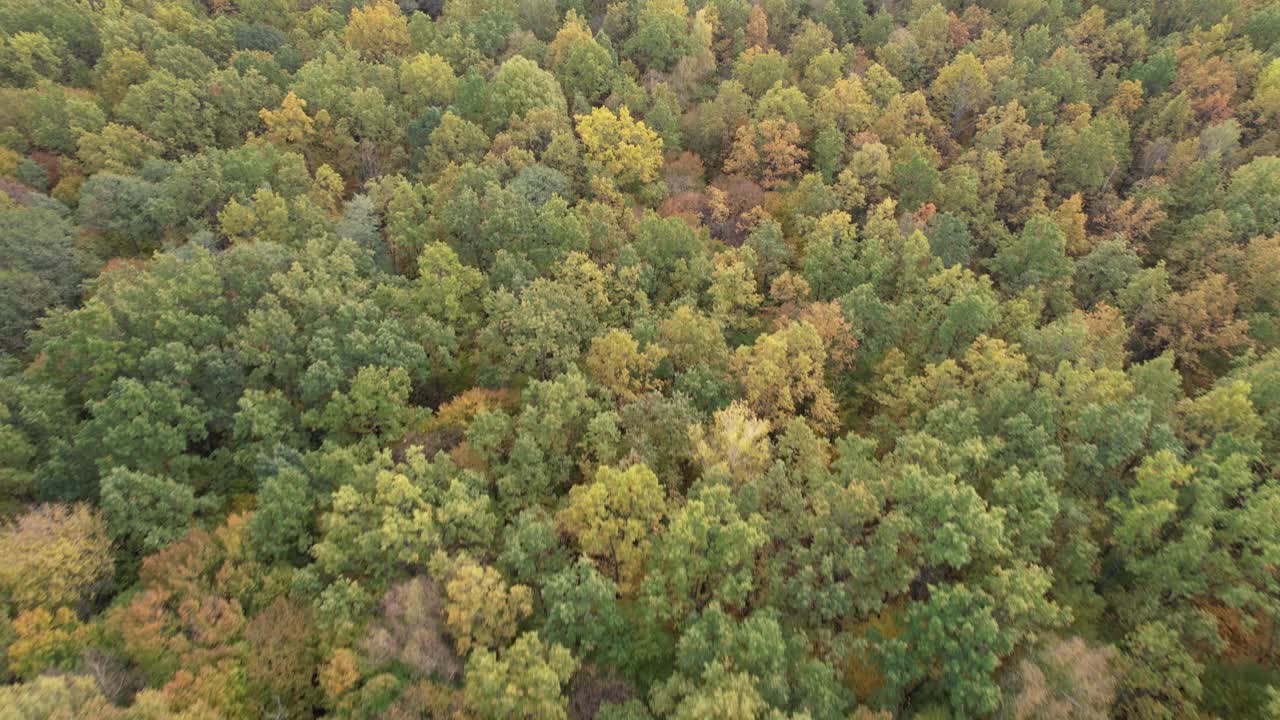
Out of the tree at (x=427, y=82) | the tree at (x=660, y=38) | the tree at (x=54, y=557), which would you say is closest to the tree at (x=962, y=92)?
the tree at (x=660, y=38)

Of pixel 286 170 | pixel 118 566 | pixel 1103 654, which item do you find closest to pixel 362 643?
pixel 118 566

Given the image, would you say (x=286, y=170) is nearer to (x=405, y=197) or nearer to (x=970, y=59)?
(x=405, y=197)

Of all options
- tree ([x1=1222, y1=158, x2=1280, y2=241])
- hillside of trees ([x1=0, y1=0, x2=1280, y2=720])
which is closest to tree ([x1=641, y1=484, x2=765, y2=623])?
hillside of trees ([x1=0, y1=0, x2=1280, y2=720])

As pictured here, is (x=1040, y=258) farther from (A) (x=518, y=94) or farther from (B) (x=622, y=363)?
(A) (x=518, y=94)

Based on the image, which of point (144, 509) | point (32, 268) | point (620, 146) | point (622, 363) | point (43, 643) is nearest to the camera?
point (43, 643)

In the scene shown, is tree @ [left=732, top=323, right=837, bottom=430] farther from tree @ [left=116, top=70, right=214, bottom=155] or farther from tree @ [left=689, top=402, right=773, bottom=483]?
tree @ [left=116, top=70, right=214, bottom=155]

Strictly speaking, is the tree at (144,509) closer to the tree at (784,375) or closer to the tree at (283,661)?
the tree at (283,661)

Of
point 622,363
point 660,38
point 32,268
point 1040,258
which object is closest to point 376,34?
point 660,38
